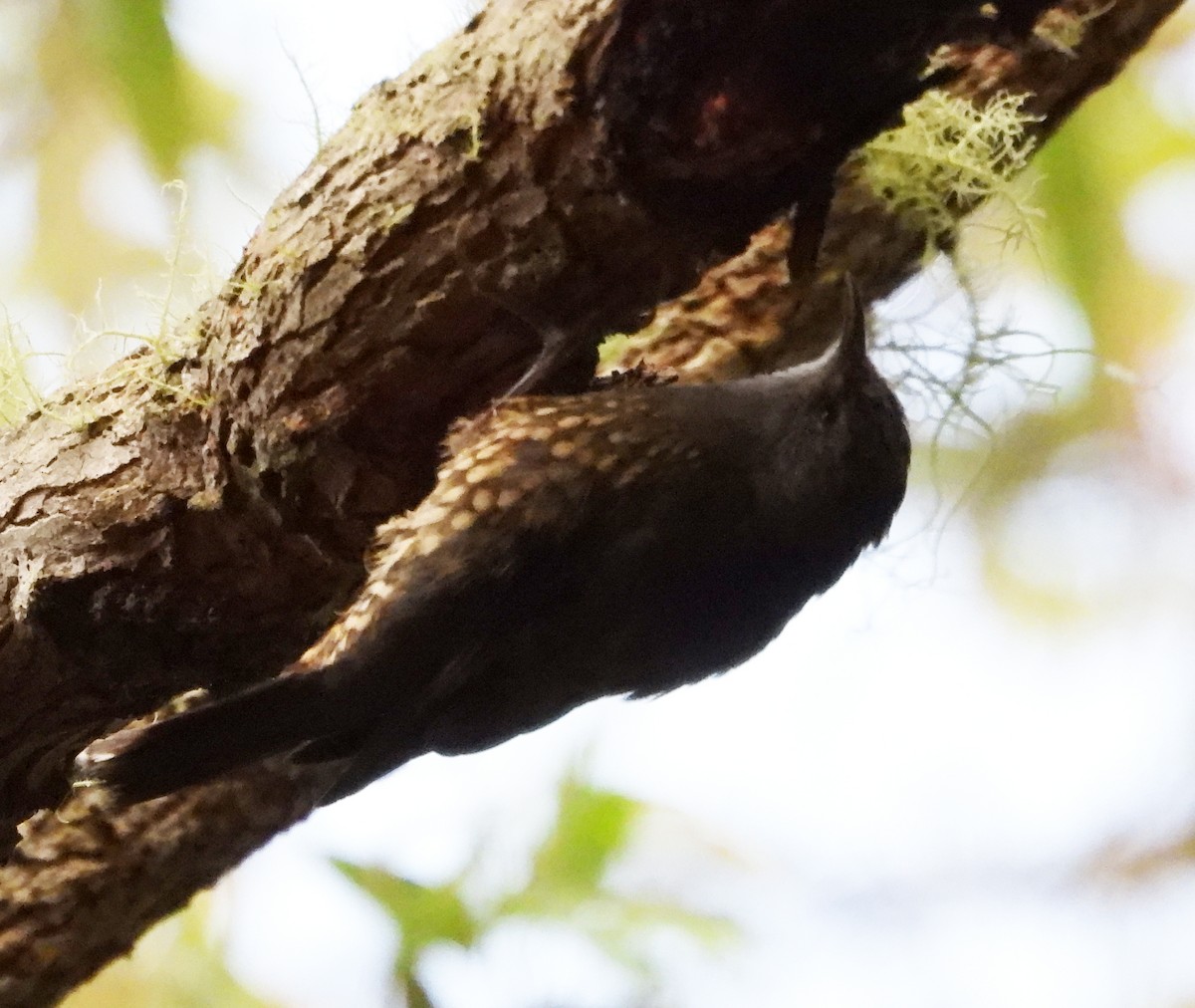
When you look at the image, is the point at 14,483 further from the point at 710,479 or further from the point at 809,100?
the point at 809,100

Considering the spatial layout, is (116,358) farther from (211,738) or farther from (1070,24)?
(1070,24)

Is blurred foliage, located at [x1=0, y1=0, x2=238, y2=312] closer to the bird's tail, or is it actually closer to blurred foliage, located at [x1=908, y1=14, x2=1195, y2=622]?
the bird's tail

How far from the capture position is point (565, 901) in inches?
103

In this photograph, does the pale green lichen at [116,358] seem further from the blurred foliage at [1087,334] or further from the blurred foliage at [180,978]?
the blurred foliage at [180,978]

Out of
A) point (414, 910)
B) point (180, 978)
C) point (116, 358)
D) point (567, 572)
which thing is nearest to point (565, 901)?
point (414, 910)

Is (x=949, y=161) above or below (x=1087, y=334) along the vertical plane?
above

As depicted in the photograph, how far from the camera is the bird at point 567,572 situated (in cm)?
141

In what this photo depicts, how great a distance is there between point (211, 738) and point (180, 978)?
5.28ft

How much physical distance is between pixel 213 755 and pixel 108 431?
20.6 inches

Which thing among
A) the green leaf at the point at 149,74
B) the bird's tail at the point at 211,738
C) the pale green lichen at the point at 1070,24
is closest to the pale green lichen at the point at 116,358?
the green leaf at the point at 149,74

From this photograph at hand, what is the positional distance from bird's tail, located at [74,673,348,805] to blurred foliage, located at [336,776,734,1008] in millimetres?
1298

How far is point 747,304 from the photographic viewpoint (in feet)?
6.25

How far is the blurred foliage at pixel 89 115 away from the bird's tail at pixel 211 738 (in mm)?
1193

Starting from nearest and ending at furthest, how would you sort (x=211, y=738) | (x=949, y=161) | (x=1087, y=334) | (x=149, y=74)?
(x=211, y=738), (x=949, y=161), (x=149, y=74), (x=1087, y=334)
